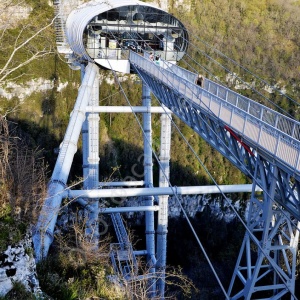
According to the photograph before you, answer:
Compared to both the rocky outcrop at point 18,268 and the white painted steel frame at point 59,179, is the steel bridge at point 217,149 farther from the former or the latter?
the rocky outcrop at point 18,268

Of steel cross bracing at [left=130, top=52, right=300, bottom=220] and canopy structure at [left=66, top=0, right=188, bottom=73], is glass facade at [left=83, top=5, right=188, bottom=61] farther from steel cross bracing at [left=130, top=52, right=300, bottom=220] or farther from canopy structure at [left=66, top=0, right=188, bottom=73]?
steel cross bracing at [left=130, top=52, right=300, bottom=220]

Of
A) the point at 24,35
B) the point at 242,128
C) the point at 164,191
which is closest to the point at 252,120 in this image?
the point at 242,128

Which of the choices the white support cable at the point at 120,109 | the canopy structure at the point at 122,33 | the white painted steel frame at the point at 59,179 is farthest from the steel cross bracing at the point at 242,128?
the canopy structure at the point at 122,33

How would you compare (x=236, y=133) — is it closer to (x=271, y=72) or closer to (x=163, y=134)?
(x=163, y=134)

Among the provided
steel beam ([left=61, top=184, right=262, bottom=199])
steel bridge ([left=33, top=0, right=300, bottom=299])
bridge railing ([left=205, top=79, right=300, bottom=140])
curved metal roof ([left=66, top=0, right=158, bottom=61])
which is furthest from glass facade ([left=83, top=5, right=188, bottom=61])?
bridge railing ([left=205, top=79, right=300, bottom=140])

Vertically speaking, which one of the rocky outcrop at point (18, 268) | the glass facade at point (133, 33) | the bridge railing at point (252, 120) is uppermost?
the glass facade at point (133, 33)

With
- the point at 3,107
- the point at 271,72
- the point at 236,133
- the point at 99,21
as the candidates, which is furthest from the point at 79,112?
the point at 271,72
